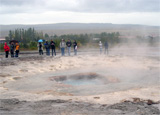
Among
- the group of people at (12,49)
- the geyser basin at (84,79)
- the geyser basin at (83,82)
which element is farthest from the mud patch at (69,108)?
the group of people at (12,49)

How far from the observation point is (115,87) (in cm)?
952

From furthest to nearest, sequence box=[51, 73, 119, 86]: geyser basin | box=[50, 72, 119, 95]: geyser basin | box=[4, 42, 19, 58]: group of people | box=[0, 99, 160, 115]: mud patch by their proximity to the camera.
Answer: box=[4, 42, 19, 58]: group of people
box=[51, 73, 119, 86]: geyser basin
box=[50, 72, 119, 95]: geyser basin
box=[0, 99, 160, 115]: mud patch

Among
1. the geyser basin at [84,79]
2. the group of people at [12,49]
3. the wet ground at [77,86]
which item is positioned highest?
the group of people at [12,49]

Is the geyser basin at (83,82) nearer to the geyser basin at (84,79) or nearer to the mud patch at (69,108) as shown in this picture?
the geyser basin at (84,79)

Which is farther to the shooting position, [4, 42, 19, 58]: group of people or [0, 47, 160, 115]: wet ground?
[4, 42, 19, 58]: group of people

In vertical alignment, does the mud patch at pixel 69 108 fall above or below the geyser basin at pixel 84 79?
above

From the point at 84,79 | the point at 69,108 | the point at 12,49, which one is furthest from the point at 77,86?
the point at 12,49

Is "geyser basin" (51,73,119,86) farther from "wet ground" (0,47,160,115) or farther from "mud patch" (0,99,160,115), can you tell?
"mud patch" (0,99,160,115)

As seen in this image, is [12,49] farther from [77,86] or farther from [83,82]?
[77,86]

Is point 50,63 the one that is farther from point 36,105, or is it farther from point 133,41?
point 133,41

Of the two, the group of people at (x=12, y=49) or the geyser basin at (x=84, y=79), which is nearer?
the geyser basin at (x=84, y=79)

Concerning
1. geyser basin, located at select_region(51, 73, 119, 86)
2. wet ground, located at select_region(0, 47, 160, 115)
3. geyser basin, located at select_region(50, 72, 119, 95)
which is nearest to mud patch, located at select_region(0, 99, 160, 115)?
wet ground, located at select_region(0, 47, 160, 115)

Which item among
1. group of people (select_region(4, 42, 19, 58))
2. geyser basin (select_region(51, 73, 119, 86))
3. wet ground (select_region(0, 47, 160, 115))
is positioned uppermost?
group of people (select_region(4, 42, 19, 58))

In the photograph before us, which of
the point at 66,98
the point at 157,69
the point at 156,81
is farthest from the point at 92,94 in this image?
the point at 157,69
